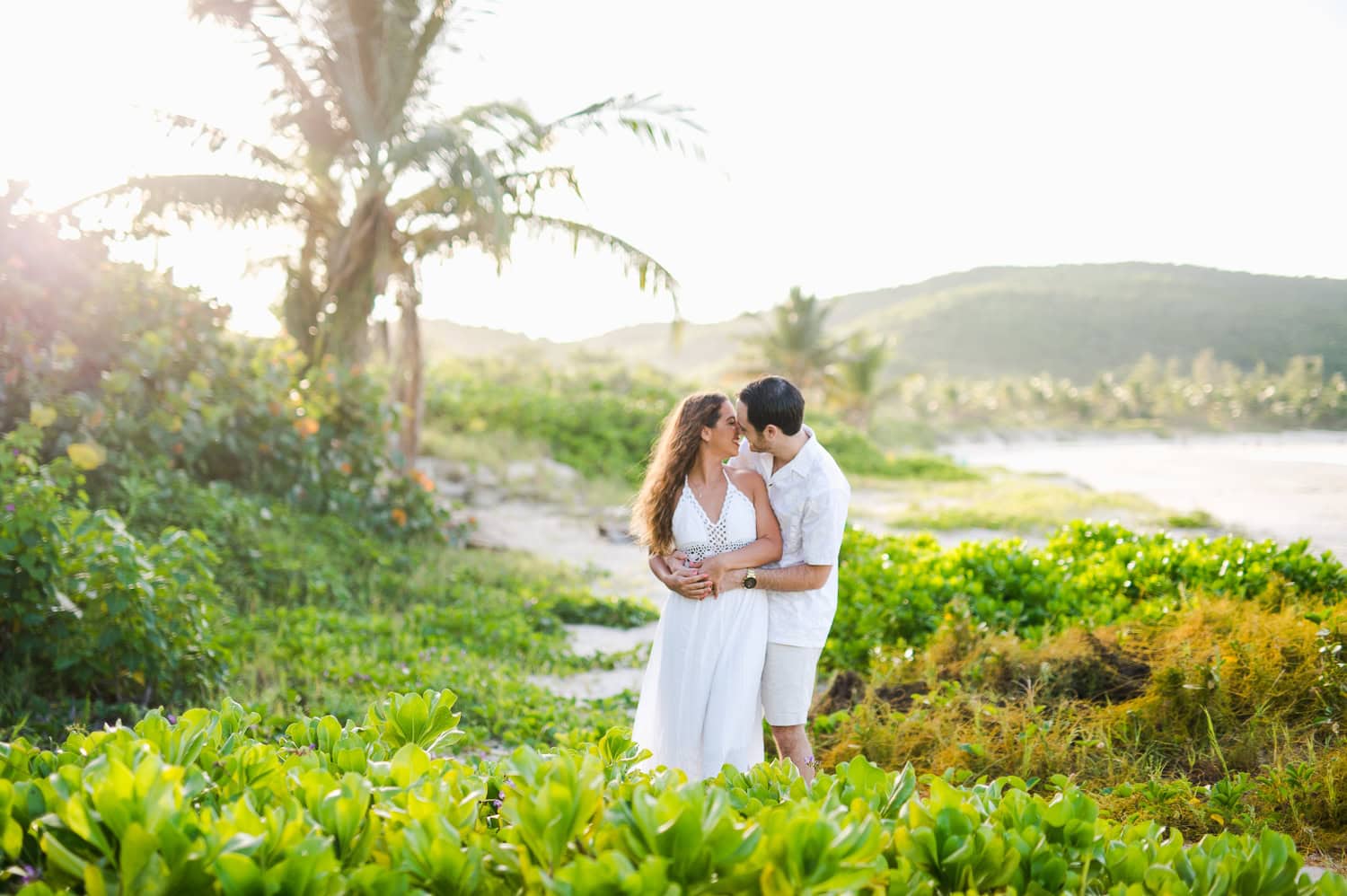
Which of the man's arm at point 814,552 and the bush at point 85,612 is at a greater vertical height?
the man's arm at point 814,552

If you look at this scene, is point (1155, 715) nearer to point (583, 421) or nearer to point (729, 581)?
point (729, 581)

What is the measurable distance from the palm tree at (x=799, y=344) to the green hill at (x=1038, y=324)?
407 inches

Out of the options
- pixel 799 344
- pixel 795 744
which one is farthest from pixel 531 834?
pixel 799 344

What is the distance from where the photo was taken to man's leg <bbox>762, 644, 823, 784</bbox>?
3621mm

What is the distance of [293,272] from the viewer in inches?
463

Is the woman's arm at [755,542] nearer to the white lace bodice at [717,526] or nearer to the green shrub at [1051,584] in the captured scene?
the white lace bodice at [717,526]

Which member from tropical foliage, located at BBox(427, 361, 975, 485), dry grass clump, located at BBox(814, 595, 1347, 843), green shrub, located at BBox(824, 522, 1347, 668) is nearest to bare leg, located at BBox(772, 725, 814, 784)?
dry grass clump, located at BBox(814, 595, 1347, 843)

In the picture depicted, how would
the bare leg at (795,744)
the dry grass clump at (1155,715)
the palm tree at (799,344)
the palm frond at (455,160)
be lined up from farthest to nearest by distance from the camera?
the palm tree at (799,344)
the palm frond at (455,160)
the bare leg at (795,744)
the dry grass clump at (1155,715)

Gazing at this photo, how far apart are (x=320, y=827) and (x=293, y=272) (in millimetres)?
11394

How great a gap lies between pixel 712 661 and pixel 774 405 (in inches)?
39.9

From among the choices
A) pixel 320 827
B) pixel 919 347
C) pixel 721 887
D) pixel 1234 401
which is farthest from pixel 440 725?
pixel 919 347

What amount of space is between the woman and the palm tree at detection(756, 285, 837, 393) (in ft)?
107

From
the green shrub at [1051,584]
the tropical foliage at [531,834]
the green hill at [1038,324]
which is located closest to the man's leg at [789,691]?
the tropical foliage at [531,834]

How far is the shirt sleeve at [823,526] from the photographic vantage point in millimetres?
3496
